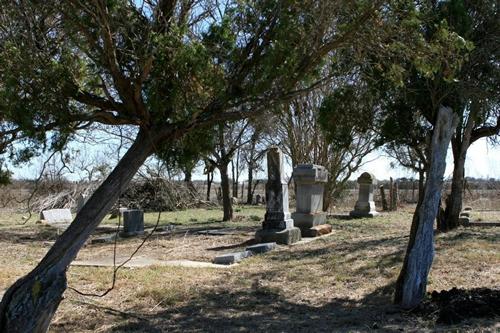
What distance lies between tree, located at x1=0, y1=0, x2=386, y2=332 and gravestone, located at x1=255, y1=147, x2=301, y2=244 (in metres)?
8.01

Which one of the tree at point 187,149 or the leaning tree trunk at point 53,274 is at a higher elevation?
the tree at point 187,149

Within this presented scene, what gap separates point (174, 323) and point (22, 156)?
2.67 metres

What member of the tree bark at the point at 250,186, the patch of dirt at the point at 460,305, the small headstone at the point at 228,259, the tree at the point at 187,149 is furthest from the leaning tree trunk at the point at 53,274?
the tree bark at the point at 250,186

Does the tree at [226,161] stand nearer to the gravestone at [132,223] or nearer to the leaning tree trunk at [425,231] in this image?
the gravestone at [132,223]

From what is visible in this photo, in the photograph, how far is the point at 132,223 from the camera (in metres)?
17.4

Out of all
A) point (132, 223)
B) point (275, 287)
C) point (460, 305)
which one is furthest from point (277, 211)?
point (460, 305)

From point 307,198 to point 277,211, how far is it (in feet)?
5.93

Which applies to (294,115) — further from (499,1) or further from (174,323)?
(174,323)

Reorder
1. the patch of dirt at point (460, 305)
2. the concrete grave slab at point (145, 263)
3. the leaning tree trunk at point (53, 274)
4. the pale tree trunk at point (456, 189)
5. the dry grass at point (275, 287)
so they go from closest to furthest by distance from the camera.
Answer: the leaning tree trunk at point (53, 274) < the patch of dirt at point (460, 305) < the dry grass at point (275, 287) < the concrete grave slab at point (145, 263) < the pale tree trunk at point (456, 189)

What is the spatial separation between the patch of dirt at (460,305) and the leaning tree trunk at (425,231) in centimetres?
23

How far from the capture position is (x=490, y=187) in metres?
36.9

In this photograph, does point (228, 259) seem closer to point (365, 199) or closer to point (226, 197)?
point (226, 197)

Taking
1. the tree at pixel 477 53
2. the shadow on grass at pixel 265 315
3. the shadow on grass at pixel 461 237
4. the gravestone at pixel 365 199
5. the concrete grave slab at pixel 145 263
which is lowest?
the shadow on grass at pixel 265 315

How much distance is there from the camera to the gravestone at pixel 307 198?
15.7 meters
